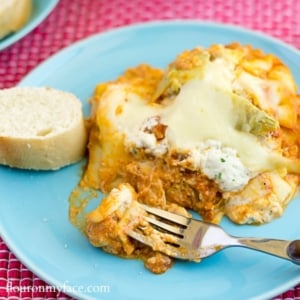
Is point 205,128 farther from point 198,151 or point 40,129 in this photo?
point 40,129

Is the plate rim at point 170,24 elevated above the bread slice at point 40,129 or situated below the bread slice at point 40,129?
above

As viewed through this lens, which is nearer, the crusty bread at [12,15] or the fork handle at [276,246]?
the fork handle at [276,246]

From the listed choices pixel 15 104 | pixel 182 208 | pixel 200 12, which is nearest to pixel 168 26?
pixel 200 12

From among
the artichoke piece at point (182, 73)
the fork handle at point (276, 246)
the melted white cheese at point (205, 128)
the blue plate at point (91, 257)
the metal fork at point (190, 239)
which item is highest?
the artichoke piece at point (182, 73)

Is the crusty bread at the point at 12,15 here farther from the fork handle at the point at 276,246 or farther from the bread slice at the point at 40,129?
the fork handle at the point at 276,246

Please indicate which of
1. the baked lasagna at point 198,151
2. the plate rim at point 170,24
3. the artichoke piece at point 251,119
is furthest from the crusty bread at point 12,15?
the artichoke piece at point 251,119

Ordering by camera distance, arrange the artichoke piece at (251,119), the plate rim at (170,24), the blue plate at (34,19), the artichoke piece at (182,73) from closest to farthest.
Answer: the artichoke piece at (251,119)
the artichoke piece at (182,73)
the plate rim at (170,24)
the blue plate at (34,19)

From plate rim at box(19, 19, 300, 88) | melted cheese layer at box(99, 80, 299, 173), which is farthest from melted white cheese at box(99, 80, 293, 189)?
plate rim at box(19, 19, 300, 88)
